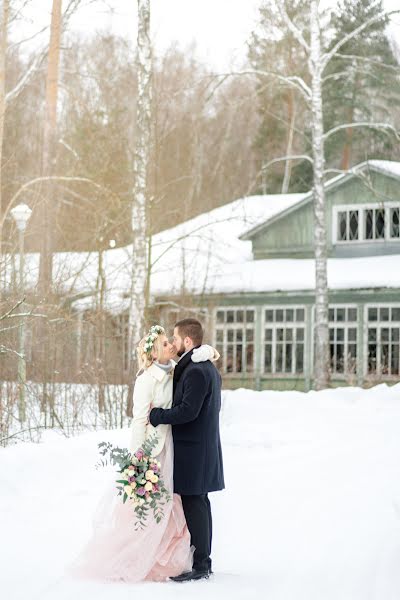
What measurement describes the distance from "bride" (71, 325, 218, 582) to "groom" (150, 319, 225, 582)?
0.07 meters

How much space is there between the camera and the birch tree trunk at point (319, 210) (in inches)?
925

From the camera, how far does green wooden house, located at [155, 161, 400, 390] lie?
85.5ft

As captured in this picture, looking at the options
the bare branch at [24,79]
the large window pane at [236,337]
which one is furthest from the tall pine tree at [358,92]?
the bare branch at [24,79]

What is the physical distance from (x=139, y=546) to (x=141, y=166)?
41.4 ft

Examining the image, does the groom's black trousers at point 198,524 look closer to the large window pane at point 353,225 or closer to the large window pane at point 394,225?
the large window pane at point 394,225

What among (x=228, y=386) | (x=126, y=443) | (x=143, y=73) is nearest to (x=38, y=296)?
(x=143, y=73)

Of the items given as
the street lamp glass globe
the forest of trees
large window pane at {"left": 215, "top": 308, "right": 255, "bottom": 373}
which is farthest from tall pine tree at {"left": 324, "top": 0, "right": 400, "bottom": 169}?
the street lamp glass globe

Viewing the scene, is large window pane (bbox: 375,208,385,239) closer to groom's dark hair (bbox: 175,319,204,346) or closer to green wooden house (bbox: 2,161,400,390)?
green wooden house (bbox: 2,161,400,390)

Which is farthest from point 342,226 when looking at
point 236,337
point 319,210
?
point 319,210

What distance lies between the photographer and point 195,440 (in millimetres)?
7355

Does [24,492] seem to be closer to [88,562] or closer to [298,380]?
[88,562]

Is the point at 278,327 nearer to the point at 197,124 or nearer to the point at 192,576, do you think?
the point at 197,124

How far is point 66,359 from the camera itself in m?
17.5

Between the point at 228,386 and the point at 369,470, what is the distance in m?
15.0
